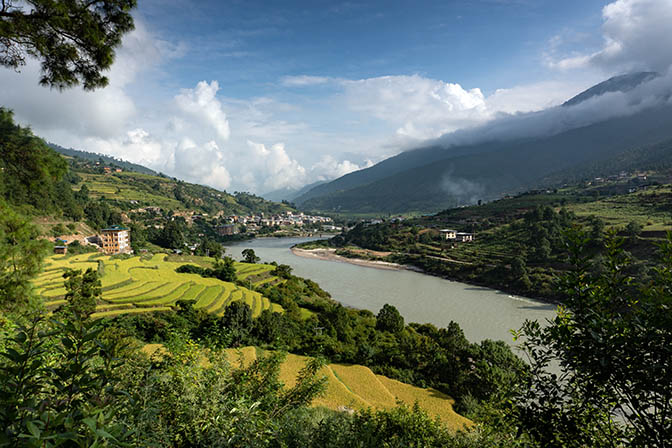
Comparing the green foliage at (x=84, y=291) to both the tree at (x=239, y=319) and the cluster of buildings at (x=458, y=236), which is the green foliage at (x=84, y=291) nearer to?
the tree at (x=239, y=319)

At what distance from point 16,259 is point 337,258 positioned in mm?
49907

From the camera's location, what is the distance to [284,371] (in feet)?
36.0

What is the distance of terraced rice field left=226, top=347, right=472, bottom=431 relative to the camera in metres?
9.34

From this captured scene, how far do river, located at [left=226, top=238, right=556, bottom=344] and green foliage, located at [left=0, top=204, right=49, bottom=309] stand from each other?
21.3 m

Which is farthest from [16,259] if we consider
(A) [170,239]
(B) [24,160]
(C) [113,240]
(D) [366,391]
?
(A) [170,239]

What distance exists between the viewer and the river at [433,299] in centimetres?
2291

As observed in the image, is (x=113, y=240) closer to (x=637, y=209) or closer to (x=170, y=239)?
(x=170, y=239)

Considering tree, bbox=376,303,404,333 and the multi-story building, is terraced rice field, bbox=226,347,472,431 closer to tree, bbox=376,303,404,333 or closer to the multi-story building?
tree, bbox=376,303,404,333

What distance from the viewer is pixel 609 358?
79.0 inches

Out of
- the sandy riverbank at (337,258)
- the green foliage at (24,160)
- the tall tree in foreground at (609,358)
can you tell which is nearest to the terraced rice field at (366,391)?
the green foliage at (24,160)

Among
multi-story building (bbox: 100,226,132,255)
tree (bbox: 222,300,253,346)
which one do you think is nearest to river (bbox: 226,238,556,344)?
tree (bbox: 222,300,253,346)

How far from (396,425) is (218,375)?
3.35 m

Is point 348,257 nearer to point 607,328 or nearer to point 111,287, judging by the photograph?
point 111,287

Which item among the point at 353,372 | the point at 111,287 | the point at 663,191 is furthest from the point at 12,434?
the point at 663,191
